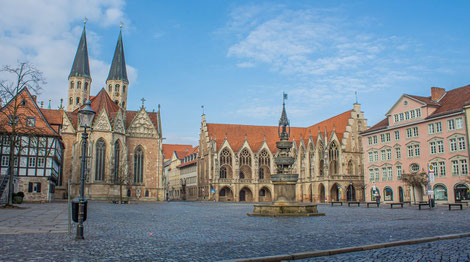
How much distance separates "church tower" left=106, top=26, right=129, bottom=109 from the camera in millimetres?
87812

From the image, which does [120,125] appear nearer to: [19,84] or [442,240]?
[19,84]

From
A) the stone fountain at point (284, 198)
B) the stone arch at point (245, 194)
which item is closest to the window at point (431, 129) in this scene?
the stone fountain at point (284, 198)

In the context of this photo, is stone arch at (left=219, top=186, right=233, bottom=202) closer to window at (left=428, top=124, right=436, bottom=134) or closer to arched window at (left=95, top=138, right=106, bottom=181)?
arched window at (left=95, top=138, right=106, bottom=181)

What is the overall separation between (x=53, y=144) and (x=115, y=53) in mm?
47413

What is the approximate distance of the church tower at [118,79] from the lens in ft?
288

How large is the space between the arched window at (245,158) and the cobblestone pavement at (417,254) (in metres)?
66.8

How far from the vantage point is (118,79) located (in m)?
87.9

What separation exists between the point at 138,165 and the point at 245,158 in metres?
20.8

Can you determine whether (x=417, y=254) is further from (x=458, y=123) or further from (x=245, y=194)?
(x=245, y=194)

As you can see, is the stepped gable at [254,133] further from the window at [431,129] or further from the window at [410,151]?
the window at [431,129]

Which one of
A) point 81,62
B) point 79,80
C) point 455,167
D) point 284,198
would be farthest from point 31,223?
point 81,62

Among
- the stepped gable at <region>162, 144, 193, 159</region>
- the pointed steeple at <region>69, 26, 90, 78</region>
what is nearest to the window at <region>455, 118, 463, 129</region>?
the pointed steeple at <region>69, 26, 90, 78</region>

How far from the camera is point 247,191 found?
7612 centimetres

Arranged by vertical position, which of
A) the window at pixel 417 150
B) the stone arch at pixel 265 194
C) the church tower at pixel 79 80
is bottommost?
the stone arch at pixel 265 194
